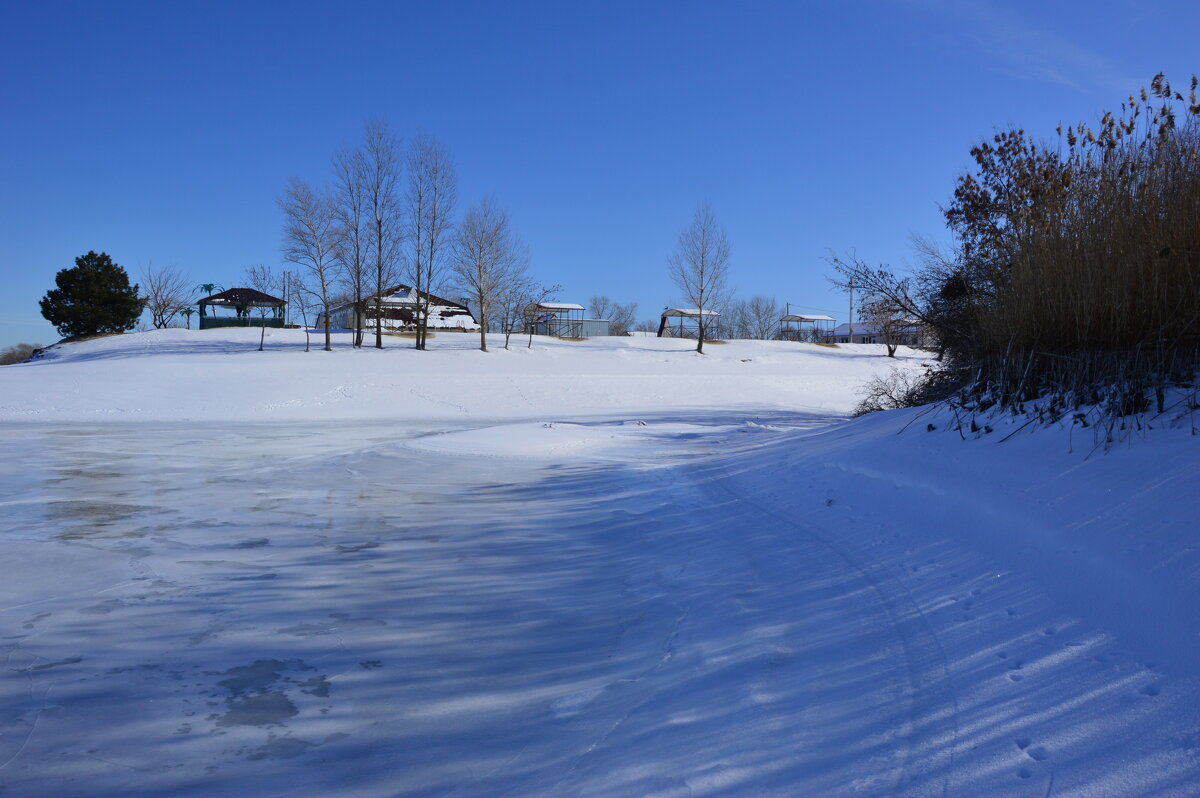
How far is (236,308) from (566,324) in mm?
24830

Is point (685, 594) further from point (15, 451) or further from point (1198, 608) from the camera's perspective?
point (15, 451)

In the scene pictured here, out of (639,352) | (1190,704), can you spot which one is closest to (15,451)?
(1190,704)

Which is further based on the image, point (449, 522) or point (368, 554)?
point (449, 522)

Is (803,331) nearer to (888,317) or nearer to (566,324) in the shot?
(566,324)

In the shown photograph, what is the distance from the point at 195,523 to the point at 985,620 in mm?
7030

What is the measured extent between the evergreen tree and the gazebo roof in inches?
253

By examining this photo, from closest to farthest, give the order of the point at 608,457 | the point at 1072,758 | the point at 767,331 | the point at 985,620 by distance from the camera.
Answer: the point at 1072,758, the point at 985,620, the point at 608,457, the point at 767,331

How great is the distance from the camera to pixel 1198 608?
3.33m

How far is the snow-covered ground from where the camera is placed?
2.99 meters

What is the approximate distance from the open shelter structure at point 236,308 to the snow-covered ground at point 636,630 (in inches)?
1898

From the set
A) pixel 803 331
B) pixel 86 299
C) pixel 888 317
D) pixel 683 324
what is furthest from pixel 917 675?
pixel 803 331

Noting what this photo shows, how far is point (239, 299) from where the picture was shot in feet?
183

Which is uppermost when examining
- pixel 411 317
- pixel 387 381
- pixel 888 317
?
pixel 411 317

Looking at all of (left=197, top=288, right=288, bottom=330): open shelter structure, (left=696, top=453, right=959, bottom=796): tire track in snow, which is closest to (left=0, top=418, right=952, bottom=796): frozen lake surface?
(left=696, top=453, right=959, bottom=796): tire track in snow
